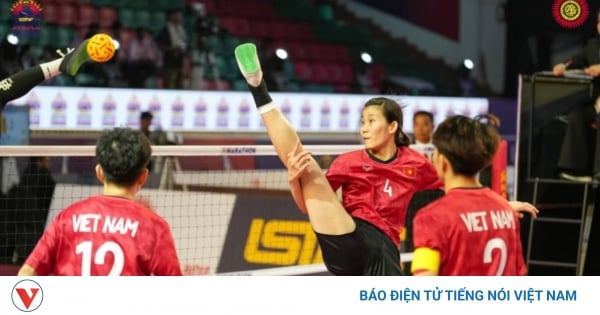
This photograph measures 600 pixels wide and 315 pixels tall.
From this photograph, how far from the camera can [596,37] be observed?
10.4 m

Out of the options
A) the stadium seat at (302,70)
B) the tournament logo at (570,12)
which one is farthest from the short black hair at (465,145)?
the stadium seat at (302,70)

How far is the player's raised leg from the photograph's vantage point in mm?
6215

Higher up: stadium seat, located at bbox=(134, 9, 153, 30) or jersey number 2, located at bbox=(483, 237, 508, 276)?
stadium seat, located at bbox=(134, 9, 153, 30)

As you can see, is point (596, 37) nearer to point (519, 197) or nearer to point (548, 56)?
point (519, 197)

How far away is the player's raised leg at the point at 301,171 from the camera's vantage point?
6215mm

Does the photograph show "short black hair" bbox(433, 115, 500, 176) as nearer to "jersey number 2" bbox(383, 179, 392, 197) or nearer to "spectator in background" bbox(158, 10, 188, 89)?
"jersey number 2" bbox(383, 179, 392, 197)

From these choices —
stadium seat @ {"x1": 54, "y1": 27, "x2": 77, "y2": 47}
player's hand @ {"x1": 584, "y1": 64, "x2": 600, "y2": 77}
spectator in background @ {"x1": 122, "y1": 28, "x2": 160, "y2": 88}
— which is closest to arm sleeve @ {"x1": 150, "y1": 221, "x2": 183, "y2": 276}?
player's hand @ {"x1": 584, "y1": 64, "x2": 600, "y2": 77}

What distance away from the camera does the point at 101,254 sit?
4766mm

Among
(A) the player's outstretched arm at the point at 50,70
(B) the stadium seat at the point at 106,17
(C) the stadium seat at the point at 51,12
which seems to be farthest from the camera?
(B) the stadium seat at the point at 106,17

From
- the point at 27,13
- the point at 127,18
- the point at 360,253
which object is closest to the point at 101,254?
the point at 360,253

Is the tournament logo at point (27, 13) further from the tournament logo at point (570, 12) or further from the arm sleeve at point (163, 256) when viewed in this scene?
the arm sleeve at point (163, 256)

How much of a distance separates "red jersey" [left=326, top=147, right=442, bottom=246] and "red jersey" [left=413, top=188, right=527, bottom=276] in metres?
1.94
